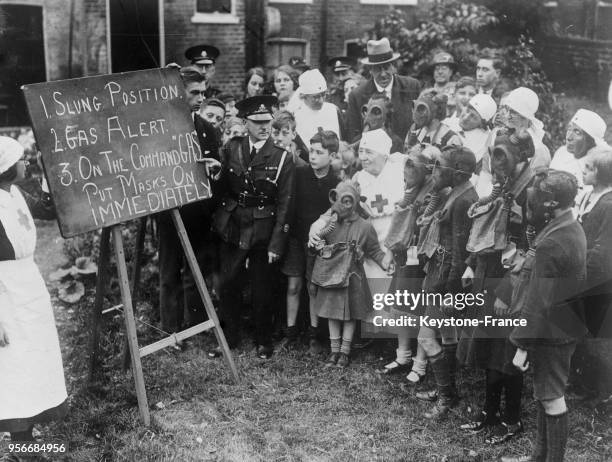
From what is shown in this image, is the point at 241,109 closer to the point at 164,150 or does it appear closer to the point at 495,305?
the point at 164,150

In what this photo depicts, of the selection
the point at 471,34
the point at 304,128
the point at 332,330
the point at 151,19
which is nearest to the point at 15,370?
the point at 332,330

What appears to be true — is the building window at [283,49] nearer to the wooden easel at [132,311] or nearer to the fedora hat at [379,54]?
the fedora hat at [379,54]

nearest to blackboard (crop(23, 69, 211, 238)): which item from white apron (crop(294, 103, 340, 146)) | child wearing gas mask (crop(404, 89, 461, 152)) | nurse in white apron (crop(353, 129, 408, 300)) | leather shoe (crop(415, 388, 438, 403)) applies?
nurse in white apron (crop(353, 129, 408, 300))

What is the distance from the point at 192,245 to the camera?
5.64 metres

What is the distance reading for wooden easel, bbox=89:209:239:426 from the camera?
4.37m

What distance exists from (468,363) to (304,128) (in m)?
2.81

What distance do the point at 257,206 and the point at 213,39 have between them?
7.98m

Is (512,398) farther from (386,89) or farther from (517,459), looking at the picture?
(386,89)

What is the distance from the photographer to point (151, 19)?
38.6ft

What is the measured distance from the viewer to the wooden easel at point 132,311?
4.37 m

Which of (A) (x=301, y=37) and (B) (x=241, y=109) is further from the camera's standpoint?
(A) (x=301, y=37)

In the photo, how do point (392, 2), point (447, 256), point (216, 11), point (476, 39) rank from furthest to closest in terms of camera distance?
point (216, 11) < point (392, 2) < point (476, 39) < point (447, 256)

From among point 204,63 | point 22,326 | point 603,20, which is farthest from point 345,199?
point 603,20

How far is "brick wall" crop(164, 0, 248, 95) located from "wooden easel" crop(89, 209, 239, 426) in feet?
26.2
